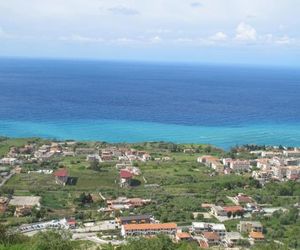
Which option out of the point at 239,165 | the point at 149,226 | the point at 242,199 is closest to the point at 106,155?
the point at 239,165

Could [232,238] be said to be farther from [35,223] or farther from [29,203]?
[29,203]

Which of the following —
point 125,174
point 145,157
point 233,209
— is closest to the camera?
point 233,209

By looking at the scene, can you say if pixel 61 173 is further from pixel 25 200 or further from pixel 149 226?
pixel 149 226

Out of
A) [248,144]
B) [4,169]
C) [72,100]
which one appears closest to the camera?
[4,169]

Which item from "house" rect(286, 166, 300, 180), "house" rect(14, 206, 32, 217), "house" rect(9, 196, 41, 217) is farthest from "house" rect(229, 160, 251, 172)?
"house" rect(14, 206, 32, 217)

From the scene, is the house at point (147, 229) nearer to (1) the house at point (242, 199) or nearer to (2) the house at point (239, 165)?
(1) the house at point (242, 199)

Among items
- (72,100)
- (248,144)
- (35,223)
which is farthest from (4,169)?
(72,100)

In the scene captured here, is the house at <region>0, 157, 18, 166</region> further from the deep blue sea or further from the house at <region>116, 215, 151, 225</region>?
the house at <region>116, 215, 151, 225</region>
